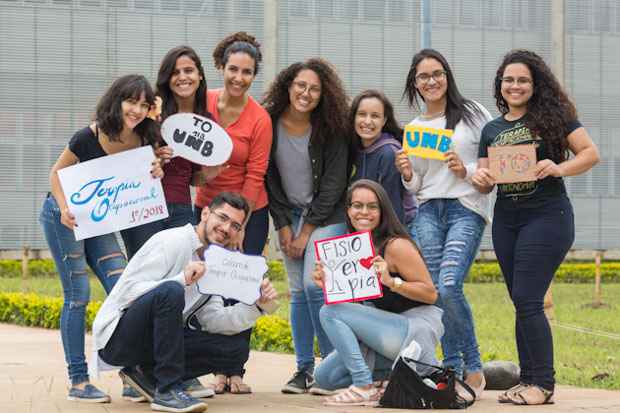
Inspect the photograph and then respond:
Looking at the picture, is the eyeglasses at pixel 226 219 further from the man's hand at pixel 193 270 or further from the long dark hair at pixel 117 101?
the long dark hair at pixel 117 101

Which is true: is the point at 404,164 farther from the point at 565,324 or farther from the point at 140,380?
the point at 565,324

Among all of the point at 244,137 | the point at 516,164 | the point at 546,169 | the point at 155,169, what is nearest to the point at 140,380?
the point at 155,169

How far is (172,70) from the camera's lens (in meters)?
7.16

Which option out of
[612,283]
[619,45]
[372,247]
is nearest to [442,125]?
[372,247]

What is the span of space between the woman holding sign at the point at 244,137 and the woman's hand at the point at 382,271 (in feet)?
3.21

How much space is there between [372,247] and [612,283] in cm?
1698

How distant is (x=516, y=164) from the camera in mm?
6754

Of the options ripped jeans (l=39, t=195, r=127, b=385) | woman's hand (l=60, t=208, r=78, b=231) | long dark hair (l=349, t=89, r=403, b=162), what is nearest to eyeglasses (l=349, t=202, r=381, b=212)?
long dark hair (l=349, t=89, r=403, b=162)

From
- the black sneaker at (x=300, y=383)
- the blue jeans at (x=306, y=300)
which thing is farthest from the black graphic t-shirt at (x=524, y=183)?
the black sneaker at (x=300, y=383)

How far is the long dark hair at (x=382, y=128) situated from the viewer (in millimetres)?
7457

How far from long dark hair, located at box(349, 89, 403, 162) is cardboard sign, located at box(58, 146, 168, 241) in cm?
125

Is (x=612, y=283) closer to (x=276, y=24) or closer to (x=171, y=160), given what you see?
(x=276, y=24)

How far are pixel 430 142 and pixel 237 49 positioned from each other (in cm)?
130

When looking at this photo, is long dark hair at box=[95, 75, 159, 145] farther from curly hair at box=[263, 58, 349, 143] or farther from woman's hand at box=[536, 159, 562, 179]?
woman's hand at box=[536, 159, 562, 179]
